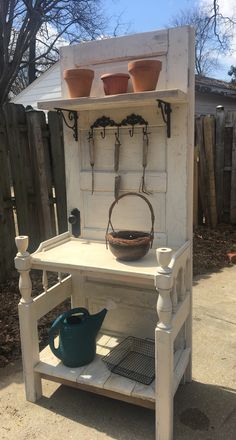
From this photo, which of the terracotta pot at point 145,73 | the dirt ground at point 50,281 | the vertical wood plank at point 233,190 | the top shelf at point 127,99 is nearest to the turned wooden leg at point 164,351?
the top shelf at point 127,99

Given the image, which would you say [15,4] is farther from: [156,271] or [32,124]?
[156,271]

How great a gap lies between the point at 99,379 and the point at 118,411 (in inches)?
9.5

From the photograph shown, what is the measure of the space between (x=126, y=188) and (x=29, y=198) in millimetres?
1829

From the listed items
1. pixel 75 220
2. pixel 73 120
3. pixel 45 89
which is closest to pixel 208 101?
pixel 45 89

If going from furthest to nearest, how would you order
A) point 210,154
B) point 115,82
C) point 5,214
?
point 210,154 → point 5,214 → point 115,82

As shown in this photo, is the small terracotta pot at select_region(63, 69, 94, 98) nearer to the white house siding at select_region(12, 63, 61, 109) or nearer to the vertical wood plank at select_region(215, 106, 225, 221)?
the vertical wood plank at select_region(215, 106, 225, 221)

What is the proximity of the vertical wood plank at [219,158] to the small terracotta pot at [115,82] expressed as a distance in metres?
3.87

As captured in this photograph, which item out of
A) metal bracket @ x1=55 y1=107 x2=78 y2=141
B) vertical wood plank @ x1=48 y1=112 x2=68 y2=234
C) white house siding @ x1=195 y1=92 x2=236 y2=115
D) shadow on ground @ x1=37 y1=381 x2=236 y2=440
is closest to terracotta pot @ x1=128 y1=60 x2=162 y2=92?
metal bracket @ x1=55 y1=107 x2=78 y2=141

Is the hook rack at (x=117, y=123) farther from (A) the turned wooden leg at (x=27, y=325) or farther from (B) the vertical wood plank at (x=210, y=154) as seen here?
(B) the vertical wood plank at (x=210, y=154)

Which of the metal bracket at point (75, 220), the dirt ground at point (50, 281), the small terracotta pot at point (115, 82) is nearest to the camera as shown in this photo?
the small terracotta pot at point (115, 82)

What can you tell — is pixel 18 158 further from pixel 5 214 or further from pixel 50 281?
pixel 50 281

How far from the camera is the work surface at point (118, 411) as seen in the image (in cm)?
199

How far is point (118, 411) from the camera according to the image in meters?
2.17

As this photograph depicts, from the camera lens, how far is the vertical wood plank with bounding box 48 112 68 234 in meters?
3.89
